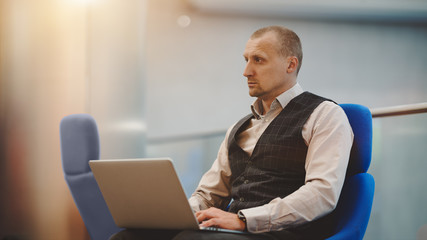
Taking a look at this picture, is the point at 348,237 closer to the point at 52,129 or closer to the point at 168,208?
the point at 168,208

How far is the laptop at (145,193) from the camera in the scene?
3.46 ft

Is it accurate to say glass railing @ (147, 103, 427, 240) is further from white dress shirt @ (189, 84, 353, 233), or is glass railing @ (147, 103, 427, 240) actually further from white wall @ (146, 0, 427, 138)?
white wall @ (146, 0, 427, 138)

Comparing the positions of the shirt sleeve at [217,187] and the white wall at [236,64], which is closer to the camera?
the shirt sleeve at [217,187]

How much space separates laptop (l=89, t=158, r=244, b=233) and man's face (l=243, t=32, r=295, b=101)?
0.60 metres

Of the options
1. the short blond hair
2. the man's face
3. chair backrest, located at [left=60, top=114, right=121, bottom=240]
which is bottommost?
chair backrest, located at [left=60, top=114, right=121, bottom=240]

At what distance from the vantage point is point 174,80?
22.4 ft

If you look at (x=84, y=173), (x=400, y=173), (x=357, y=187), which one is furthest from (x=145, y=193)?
(x=400, y=173)

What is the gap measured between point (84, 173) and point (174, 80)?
4.81 metres

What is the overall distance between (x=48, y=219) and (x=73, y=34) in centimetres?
131

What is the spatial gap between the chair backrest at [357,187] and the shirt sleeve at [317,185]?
2.7 inches

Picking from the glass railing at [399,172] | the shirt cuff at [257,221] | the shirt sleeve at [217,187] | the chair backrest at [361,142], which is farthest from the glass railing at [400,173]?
the shirt cuff at [257,221]

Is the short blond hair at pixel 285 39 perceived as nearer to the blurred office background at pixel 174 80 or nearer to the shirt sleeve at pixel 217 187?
the shirt sleeve at pixel 217 187

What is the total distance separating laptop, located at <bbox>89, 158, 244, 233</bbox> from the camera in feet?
3.46

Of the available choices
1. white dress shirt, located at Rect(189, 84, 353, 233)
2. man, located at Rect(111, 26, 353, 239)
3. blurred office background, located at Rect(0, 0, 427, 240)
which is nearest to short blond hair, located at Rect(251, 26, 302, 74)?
man, located at Rect(111, 26, 353, 239)
